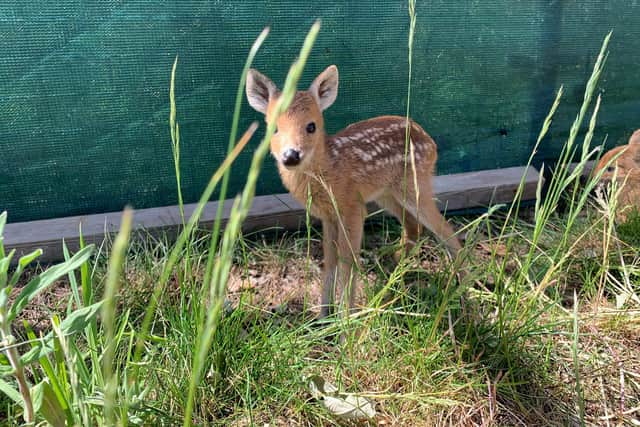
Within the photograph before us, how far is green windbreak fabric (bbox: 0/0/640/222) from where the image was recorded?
2963mm

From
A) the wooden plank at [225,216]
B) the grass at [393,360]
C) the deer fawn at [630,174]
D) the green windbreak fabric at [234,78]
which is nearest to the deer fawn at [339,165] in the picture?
the wooden plank at [225,216]

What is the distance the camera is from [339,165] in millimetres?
2840

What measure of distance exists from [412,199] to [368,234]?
28.6 inches

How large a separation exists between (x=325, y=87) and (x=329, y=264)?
99 cm

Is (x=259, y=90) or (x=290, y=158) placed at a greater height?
(x=259, y=90)

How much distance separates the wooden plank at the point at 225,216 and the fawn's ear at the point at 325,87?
0.69m

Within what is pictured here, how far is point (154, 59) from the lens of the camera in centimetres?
309

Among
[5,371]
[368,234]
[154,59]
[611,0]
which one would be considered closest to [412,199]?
[368,234]

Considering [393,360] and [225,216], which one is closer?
[393,360]

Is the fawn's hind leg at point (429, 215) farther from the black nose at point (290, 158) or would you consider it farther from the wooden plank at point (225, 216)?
the black nose at point (290, 158)

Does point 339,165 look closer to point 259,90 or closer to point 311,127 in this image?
point 311,127

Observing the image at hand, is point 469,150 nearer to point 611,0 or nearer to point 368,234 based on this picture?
point 368,234

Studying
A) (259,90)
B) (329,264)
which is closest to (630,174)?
(329,264)

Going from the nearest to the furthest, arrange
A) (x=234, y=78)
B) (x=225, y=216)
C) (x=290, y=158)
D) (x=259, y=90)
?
(x=290, y=158)
(x=259, y=90)
(x=225, y=216)
(x=234, y=78)
